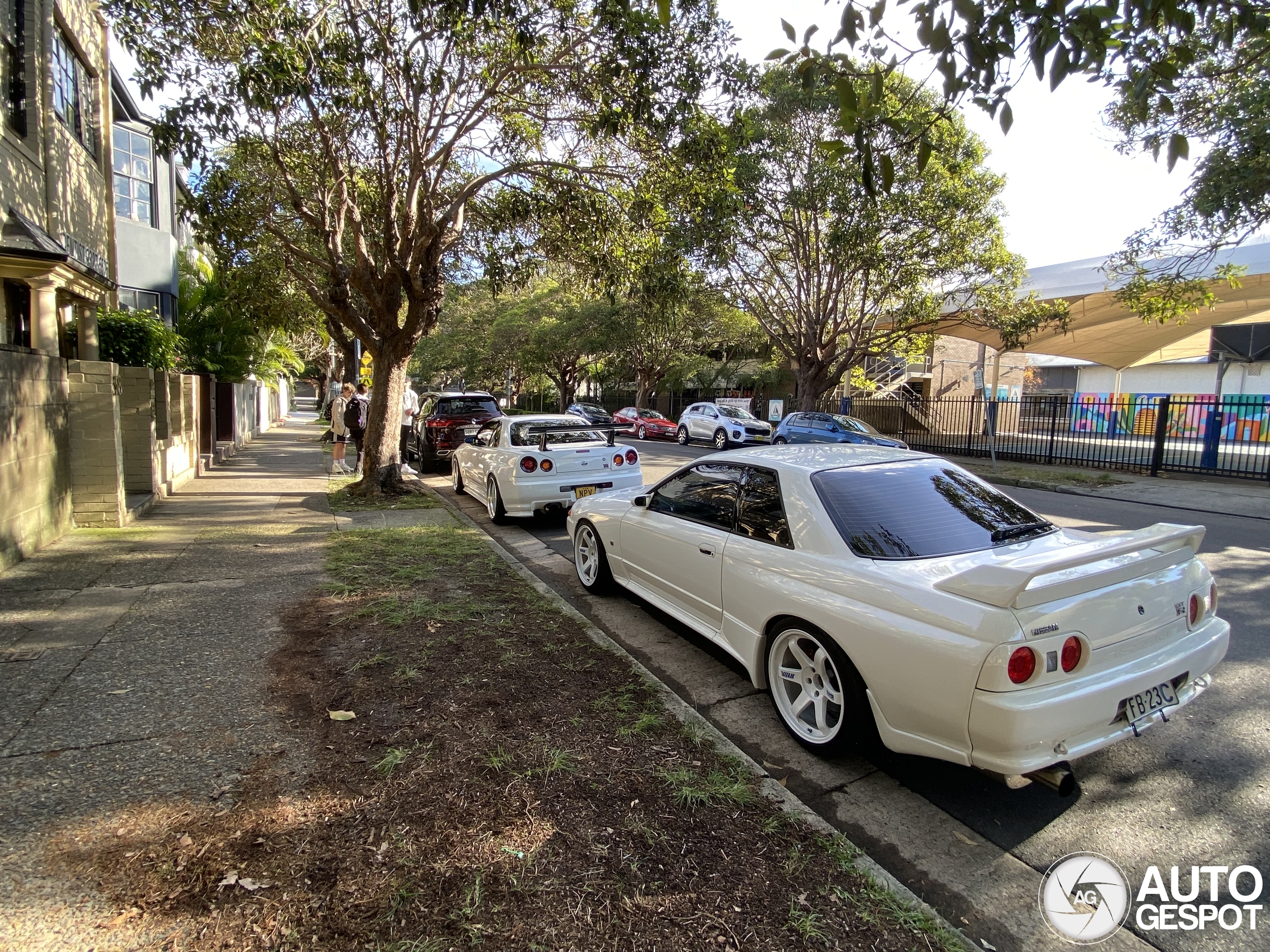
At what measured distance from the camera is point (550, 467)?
8.85 meters

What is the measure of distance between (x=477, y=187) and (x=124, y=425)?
590cm

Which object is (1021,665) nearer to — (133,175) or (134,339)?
(134,339)

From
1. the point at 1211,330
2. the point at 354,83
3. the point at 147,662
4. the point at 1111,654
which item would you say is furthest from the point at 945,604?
the point at 1211,330

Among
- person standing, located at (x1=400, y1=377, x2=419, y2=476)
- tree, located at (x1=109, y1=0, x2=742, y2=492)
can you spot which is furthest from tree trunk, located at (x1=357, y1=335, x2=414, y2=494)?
person standing, located at (x1=400, y1=377, x2=419, y2=476)

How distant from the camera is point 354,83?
7.65 metres

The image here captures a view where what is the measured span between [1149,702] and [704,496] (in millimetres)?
2550

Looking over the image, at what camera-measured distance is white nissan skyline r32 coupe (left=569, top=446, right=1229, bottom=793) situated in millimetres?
2625

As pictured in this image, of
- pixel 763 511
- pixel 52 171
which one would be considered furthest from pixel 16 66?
pixel 763 511

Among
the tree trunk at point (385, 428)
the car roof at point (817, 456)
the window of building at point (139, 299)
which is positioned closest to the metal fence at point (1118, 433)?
the tree trunk at point (385, 428)

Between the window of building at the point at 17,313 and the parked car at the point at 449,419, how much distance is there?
6670mm

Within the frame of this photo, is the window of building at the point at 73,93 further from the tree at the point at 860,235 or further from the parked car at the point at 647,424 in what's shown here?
the parked car at the point at 647,424

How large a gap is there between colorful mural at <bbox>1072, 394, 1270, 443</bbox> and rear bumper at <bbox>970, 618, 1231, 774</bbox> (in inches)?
650

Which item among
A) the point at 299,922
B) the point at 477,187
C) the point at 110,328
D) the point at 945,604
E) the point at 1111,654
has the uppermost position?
the point at 477,187

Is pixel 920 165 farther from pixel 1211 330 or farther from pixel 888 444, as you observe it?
pixel 1211 330
